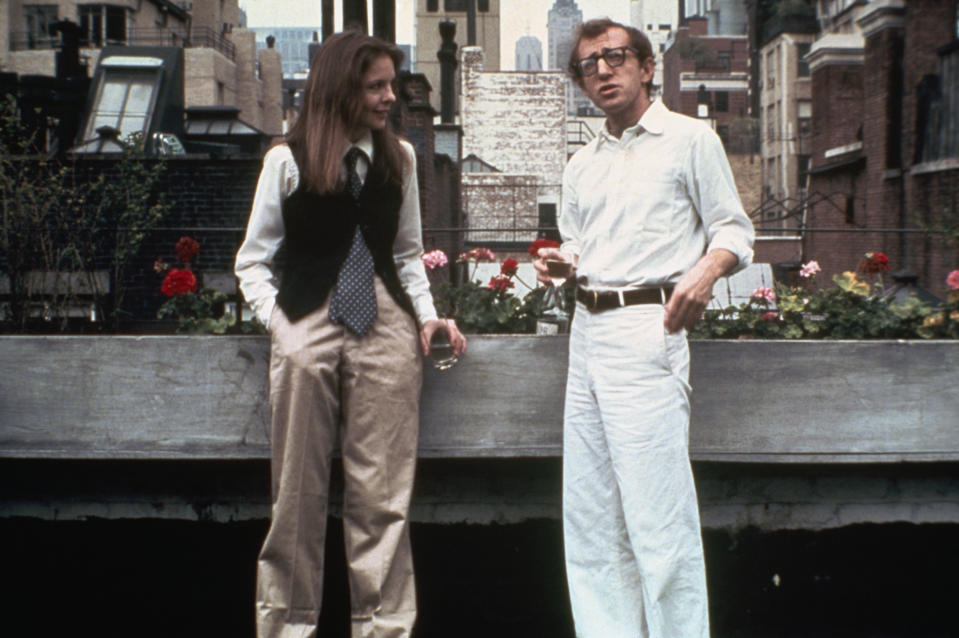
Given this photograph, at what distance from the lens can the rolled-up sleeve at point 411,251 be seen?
11.0 ft

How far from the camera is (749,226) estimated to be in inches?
114

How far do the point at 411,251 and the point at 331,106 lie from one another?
59 centimetres

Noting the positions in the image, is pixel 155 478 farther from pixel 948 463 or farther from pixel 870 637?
pixel 948 463

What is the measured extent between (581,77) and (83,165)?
11737mm

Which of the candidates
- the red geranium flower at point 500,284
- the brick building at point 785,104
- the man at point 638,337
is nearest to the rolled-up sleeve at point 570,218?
the man at point 638,337

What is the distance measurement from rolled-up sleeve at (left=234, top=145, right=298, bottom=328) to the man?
0.94 metres

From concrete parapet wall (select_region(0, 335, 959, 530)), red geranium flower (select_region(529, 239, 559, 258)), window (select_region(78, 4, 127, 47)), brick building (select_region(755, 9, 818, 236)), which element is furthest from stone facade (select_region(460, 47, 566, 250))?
concrete parapet wall (select_region(0, 335, 959, 530))

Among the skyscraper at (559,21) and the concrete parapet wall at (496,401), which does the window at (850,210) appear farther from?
the skyscraper at (559,21)

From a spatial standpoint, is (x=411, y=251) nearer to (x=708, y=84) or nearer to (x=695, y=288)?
(x=695, y=288)

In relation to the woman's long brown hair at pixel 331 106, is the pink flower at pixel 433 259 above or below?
below

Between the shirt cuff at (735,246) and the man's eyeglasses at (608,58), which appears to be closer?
the shirt cuff at (735,246)

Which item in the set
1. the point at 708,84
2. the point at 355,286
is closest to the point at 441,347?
the point at 355,286

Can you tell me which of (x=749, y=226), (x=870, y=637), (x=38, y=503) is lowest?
(x=870, y=637)

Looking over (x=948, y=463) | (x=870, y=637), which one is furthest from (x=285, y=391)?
(x=948, y=463)
